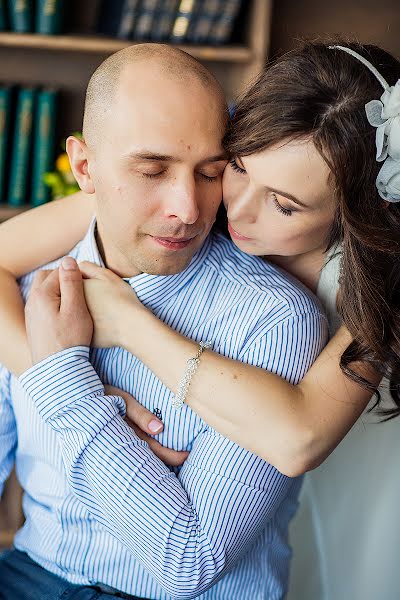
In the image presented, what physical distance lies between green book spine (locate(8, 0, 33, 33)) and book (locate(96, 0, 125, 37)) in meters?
0.24

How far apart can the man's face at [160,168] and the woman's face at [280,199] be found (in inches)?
1.9

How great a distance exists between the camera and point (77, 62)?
2.90 metres

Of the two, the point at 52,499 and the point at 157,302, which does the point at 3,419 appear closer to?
the point at 52,499

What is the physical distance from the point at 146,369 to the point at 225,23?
62.0 inches

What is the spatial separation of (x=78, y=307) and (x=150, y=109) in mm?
340

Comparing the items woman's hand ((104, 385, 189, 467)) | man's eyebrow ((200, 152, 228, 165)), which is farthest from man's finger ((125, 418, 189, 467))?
man's eyebrow ((200, 152, 228, 165))

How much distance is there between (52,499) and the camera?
1.46 metres

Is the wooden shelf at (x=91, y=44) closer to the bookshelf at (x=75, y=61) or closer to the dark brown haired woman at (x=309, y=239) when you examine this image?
the bookshelf at (x=75, y=61)

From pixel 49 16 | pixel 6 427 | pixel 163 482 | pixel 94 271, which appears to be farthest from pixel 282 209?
pixel 49 16

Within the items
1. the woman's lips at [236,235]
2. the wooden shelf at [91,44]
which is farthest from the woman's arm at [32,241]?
the wooden shelf at [91,44]

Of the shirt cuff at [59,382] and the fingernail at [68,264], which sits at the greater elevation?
the fingernail at [68,264]

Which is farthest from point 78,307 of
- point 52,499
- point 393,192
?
point 393,192

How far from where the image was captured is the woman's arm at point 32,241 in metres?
1.42

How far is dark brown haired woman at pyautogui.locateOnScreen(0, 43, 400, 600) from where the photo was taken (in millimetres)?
1199
